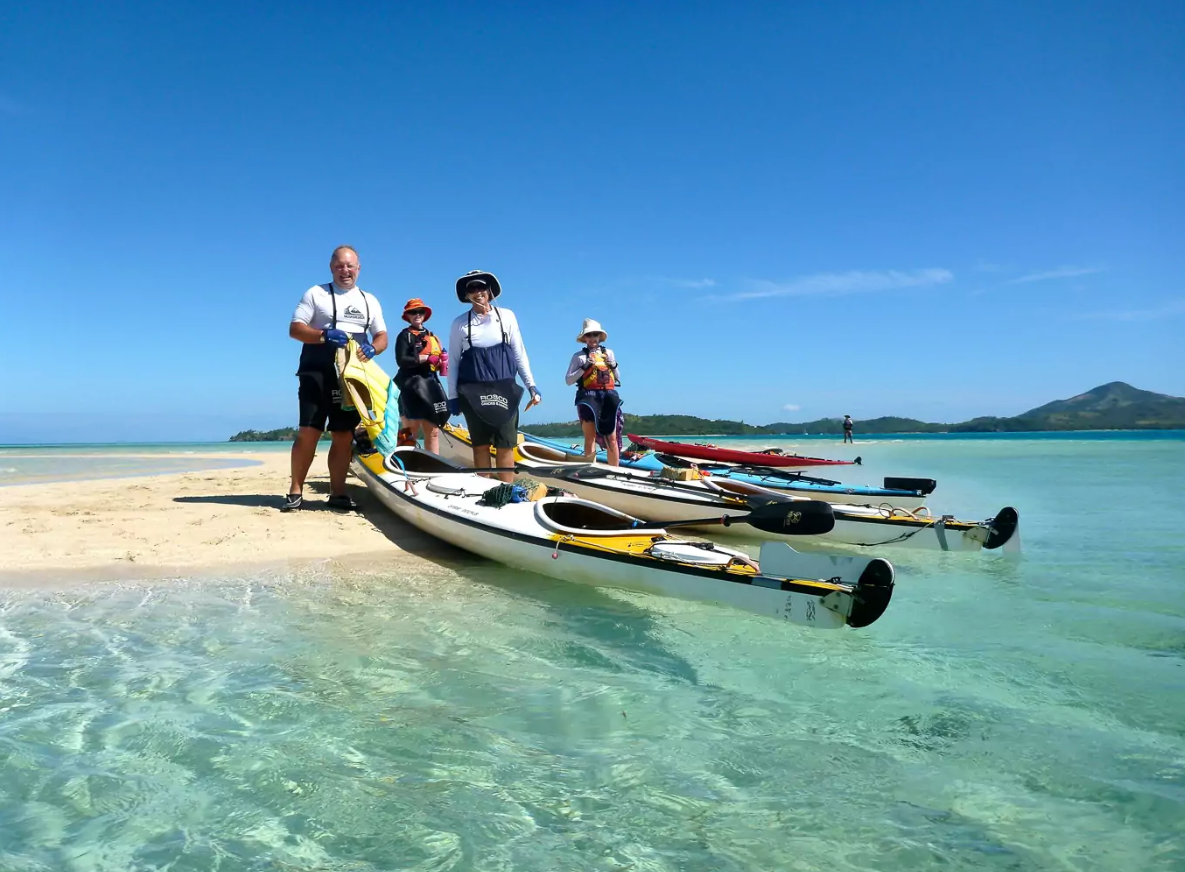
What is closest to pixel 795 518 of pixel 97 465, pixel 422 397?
pixel 422 397

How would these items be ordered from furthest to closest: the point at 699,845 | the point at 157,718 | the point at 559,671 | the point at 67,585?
the point at 67,585 → the point at 559,671 → the point at 157,718 → the point at 699,845

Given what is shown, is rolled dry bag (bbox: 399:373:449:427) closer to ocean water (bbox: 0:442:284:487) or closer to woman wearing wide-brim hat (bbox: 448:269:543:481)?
woman wearing wide-brim hat (bbox: 448:269:543:481)

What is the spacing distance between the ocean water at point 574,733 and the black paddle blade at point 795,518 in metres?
0.54

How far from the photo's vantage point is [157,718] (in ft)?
8.83

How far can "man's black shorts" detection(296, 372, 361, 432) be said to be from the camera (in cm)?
660

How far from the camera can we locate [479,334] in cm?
687

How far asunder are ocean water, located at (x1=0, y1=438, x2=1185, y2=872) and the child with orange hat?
4.60 meters

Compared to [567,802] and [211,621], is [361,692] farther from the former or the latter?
[211,621]

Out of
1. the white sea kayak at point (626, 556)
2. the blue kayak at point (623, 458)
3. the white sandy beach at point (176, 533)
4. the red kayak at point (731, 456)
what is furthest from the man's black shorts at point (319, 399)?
the red kayak at point (731, 456)

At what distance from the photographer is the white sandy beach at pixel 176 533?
5.33 meters

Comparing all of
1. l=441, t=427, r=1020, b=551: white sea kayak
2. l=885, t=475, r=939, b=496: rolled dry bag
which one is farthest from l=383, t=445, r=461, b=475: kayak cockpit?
l=885, t=475, r=939, b=496: rolled dry bag

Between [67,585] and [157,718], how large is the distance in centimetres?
262

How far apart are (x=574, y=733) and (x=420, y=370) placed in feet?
22.9

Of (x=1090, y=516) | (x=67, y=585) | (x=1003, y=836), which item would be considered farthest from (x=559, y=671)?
(x=1090, y=516)
